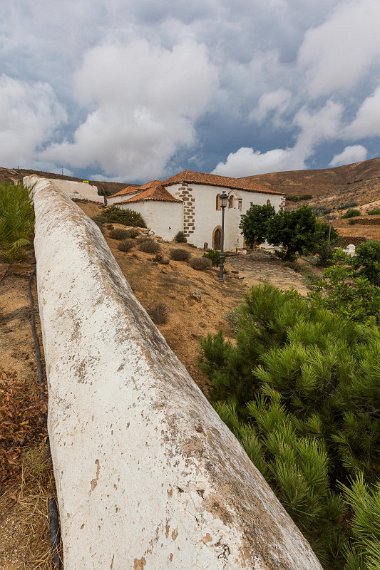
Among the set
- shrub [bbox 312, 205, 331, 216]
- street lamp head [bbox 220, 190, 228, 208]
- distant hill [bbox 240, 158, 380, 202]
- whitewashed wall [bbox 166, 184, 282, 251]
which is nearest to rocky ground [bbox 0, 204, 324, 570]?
street lamp head [bbox 220, 190, 228, 208]

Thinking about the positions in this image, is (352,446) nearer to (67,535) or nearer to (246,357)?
(246,357)

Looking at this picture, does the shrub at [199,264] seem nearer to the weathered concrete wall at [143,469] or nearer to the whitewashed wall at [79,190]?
the weathered concrete wall at [143,469]

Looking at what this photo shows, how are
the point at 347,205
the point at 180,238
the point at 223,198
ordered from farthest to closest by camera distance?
the point at 347,205 → the point at 180,238 → the point at 223,198

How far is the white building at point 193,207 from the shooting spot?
74.6 ft

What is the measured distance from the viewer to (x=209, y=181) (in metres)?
24.3

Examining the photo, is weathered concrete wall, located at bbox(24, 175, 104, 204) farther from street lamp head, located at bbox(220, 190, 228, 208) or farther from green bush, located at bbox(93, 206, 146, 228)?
street lamp head, located at bbox(220, 190, 228, 208)

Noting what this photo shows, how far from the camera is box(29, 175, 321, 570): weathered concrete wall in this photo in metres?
0.90

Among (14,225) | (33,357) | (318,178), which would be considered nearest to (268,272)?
(14,225)

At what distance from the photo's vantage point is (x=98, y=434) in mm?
1389

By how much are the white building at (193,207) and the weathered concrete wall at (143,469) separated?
21.5 metres

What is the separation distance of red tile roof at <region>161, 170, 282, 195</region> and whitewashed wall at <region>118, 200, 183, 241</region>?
210cm

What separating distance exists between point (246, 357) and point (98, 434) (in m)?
2.02

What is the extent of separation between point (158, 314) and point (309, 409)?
Answer: 4.32m

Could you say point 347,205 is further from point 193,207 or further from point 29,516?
point 29,516
